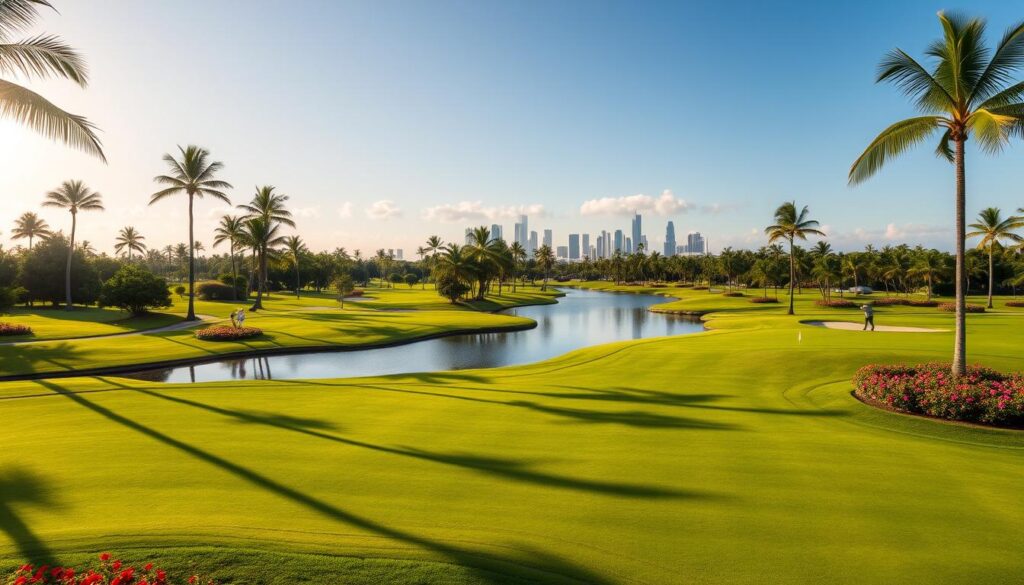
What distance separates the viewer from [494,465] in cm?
1011

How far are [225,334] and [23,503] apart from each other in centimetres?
3169

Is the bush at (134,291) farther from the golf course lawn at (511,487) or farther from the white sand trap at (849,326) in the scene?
the white sand trap at (849,326)

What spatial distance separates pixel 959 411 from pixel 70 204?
262 feet

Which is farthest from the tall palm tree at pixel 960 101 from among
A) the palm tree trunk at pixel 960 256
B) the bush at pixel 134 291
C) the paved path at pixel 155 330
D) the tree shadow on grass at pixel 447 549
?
the bush at pixel 134 291

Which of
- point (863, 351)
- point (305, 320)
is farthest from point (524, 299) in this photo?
point (863, 351)

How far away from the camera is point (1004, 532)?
7.34 m

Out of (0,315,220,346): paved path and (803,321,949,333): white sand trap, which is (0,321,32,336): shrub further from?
(803,321,949,333): white sand trap

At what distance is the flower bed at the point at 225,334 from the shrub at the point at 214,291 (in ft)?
155

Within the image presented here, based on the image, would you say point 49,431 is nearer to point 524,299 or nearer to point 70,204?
point 70,204

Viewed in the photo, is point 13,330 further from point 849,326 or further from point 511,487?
point 849,326

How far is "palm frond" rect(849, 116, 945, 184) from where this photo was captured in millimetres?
14492

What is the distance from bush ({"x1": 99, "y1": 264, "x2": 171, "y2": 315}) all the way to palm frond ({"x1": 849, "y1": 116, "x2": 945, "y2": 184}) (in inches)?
2189

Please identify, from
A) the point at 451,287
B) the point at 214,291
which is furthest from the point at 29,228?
the point at 451,287

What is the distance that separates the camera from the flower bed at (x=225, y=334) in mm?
36500
